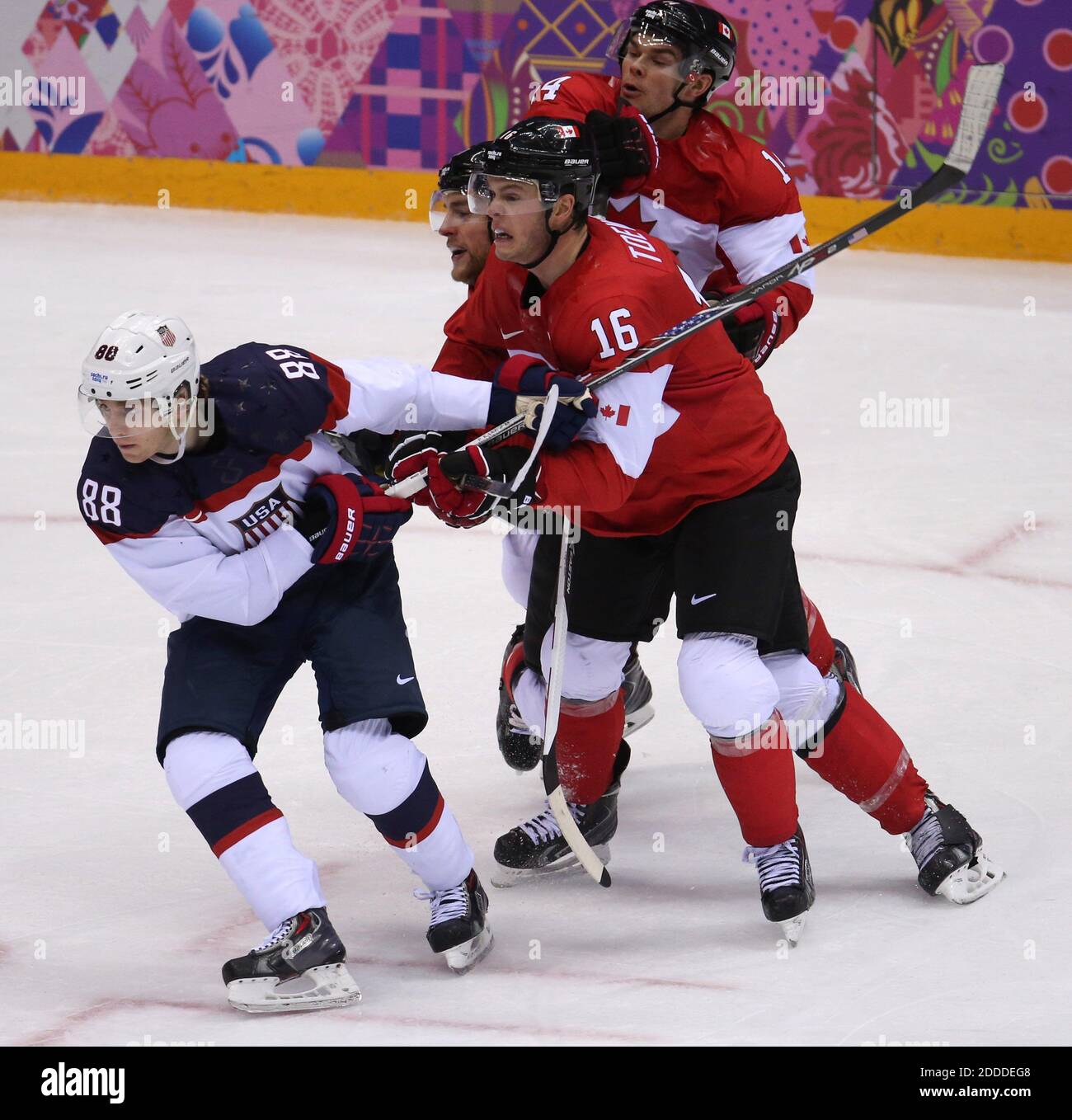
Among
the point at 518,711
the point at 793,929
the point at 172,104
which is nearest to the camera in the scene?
the point at 793,929

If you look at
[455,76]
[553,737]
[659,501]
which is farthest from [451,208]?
[455,76]

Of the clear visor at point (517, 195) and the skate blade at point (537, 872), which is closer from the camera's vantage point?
the clear visor at point (517, 195)

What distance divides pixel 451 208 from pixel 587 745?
99 centimetres

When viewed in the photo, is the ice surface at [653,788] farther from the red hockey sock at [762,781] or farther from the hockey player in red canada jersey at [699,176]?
the hockey player in red canada jersey at [699,176]

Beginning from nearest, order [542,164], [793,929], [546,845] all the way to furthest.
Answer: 1. [542,164]
2. [793,929]
3. [546,845]

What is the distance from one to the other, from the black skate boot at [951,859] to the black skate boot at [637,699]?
32.3 inches

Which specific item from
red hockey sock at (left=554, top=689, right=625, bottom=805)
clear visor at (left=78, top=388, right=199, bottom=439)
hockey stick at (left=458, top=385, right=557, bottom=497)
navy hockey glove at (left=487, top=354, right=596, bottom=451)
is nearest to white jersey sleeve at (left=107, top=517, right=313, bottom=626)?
clear visor at (left=78, top=388, right=199, bottom=439)

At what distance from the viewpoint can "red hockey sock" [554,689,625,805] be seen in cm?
323

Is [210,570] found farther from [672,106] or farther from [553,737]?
[672,106]

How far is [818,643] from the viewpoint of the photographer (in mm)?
3215

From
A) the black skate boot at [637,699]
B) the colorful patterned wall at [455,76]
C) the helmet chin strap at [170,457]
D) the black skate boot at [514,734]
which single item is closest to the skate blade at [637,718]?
the black skate boot at [637,699]

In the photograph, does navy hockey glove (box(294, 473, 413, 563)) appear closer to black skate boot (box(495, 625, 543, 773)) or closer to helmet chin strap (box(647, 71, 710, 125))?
black skate boot (box(495, 625, 543, 773))

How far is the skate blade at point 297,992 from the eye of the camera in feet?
8.74

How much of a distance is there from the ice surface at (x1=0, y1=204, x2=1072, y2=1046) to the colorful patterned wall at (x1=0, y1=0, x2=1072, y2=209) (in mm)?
1007
